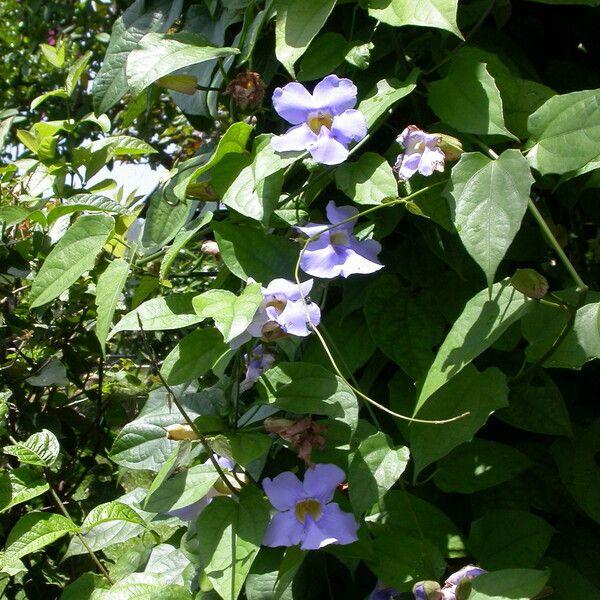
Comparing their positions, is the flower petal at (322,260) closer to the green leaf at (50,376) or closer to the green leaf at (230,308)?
the green leaf at (230,308)

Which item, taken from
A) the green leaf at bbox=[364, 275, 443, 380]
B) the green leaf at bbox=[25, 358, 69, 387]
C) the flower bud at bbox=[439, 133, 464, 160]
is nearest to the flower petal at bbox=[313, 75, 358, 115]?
the flower bud at bbox=[439, 133, 464, 160]

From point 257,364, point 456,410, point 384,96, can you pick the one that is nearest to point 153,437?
point 257,364

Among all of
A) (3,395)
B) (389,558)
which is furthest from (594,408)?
(3,395)

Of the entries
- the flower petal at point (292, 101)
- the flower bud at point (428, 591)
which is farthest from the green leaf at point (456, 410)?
the flower petal at point (292, 101)

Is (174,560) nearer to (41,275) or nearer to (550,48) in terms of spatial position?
(41,275)

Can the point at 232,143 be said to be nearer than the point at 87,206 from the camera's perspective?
Yes

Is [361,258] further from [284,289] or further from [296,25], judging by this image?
[296,25]

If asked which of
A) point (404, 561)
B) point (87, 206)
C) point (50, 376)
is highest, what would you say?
point (87, 206)
